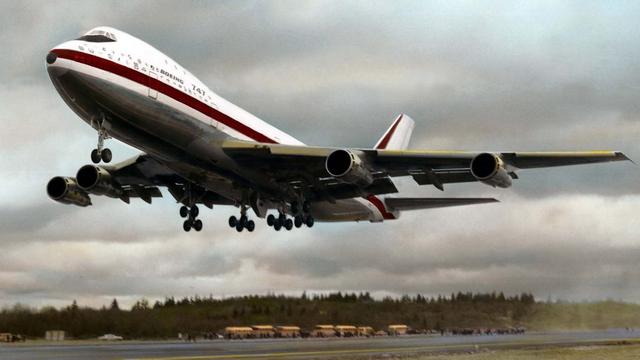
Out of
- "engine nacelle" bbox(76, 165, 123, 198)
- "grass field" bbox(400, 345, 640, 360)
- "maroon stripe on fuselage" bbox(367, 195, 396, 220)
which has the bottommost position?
"grass field" bbox(400, 345, 640, 360)

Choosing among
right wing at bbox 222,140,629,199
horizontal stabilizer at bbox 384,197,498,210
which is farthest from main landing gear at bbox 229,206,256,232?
horizontal stabilizer at bbox 384,197,498,210

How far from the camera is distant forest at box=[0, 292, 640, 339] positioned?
59125 millimetres

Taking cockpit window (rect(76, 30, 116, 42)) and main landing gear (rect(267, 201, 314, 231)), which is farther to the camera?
main landing gear (rect(267, 201, 314, 231))

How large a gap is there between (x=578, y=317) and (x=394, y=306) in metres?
14.0

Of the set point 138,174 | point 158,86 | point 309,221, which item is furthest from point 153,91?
point 309,221

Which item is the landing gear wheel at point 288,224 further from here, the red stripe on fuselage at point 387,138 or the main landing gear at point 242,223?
the red stripe on fuselage at point 387,138

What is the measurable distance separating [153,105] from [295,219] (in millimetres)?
13058

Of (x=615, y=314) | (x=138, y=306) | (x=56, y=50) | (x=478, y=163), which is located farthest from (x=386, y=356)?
(x=615, y=314)

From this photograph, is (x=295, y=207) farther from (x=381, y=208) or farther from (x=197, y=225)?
(x=381, y=208)

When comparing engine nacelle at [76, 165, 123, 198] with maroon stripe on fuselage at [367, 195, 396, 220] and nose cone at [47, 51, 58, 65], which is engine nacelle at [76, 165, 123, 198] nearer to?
nose cone at [47, 51, 58, 65]

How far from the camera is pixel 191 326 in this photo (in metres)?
60.0

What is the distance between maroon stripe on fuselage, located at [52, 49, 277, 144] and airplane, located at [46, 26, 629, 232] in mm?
45

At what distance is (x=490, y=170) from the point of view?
37844 mm

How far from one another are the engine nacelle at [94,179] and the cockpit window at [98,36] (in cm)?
1212
